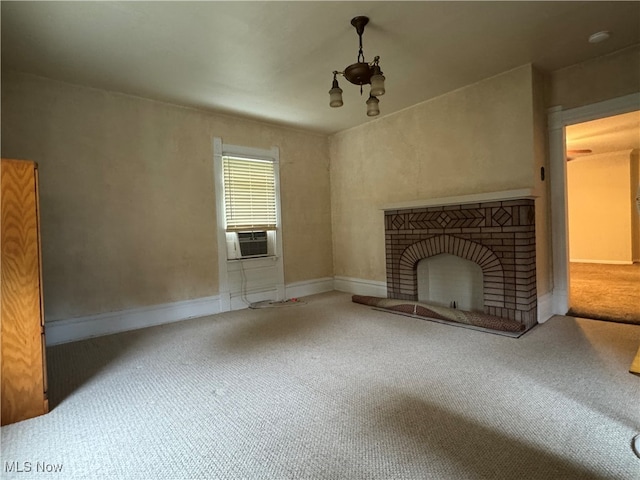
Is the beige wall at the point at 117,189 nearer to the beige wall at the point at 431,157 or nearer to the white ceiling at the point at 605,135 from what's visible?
the beige wall at the point at 431,157

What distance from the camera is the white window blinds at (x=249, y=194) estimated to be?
4262mm

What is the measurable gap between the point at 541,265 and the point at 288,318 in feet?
8.92

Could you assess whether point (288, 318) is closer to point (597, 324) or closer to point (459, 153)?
point (459, 153)

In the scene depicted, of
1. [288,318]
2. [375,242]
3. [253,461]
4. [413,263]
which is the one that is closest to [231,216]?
[288,318]

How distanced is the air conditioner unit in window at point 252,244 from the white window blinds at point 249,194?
9cm

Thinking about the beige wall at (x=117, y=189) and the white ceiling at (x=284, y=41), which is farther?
the beige wall at (x=117, y=189)

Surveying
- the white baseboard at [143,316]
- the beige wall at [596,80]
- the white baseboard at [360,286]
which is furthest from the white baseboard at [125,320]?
the beige wall at [596,80]

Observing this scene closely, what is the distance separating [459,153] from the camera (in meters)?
3.69

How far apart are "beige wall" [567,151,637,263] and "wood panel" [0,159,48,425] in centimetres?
908

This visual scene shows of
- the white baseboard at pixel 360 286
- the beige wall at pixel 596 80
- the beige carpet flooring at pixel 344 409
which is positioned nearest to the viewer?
the beige carpet flooring at pixel 344 409

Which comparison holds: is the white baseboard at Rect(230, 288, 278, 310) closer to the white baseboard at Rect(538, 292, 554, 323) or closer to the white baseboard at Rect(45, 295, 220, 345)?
the white baseboard at Rect(45, 295, 220, 345)

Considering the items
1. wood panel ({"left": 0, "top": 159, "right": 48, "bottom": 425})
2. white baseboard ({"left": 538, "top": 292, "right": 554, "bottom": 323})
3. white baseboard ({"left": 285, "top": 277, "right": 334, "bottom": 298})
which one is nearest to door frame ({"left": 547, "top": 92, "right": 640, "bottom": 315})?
white baseboard ({"left": 538, "top": 292, "right": 554, "bottom": 323})

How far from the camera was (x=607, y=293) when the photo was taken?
14.0ft

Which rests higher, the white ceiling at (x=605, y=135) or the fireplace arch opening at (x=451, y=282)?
the white ceiling at (x=605, y=135)
